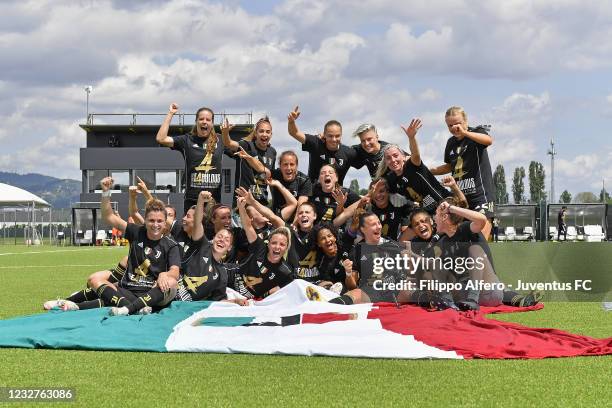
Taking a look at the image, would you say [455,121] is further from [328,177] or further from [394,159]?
[328,177]

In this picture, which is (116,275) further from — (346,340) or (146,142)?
(146,142)

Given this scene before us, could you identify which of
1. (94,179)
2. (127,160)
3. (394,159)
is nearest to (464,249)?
(394,159)

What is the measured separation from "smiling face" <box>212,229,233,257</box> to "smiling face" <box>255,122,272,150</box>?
171 centimetres

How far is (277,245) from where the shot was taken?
894cm

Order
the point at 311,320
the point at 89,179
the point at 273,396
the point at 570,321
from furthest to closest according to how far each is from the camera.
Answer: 1. the point at 89,179
2. the point at 570,321
3. the point at 311,320
4. the point at 273,396

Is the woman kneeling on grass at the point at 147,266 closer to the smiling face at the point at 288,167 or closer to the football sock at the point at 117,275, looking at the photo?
the football sock at the point at 117,275

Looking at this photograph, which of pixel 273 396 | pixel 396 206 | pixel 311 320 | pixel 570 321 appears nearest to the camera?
pixel 273 396

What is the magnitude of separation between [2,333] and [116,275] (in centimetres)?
248

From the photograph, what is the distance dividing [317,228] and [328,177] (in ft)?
2.53

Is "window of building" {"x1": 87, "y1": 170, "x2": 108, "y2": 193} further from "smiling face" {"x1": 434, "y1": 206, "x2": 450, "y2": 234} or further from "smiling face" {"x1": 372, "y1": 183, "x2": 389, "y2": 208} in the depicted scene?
"smiling face" {"x1": 434, "y1": 206, "x2": 450, "y2": 234}

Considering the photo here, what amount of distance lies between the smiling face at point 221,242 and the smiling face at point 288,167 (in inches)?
53.8

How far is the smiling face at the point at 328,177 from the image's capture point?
32.1 feet

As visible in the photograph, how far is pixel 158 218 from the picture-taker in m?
8.34

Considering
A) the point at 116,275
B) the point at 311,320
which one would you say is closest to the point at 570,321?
the point at 311,320
